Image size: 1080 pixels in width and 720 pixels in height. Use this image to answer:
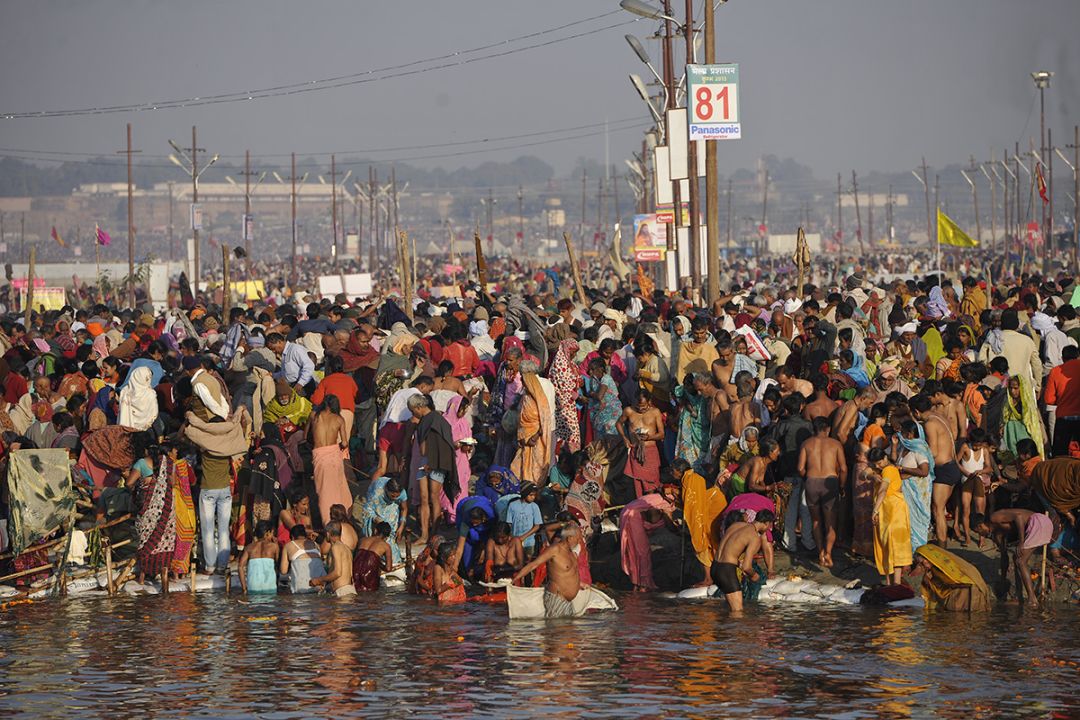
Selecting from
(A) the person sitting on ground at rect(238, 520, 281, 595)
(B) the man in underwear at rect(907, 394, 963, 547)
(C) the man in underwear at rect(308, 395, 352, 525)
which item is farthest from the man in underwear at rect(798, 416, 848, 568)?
(A) the person sitting on ground at rect(238, 520, 281, 595)

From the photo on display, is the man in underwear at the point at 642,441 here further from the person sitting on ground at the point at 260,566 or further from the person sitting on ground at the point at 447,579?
the person sitting on ground at the point at 260,566

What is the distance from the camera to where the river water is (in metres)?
11.6

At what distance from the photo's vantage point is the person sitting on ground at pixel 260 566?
53.8ft

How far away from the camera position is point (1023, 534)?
570 inches

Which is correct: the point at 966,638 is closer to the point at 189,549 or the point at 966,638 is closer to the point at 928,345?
the point at 928,345

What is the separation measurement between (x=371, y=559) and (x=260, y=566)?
1.08 m

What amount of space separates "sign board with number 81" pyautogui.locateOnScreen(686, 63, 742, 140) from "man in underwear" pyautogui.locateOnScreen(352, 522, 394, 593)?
10.2 meters

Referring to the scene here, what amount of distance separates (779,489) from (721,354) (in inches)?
67.3

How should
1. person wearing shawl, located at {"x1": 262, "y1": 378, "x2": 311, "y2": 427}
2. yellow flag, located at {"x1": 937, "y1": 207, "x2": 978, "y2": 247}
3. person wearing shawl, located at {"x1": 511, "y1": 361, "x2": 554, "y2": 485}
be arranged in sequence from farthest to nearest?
yellow flag, located at {"x1": 937, "y1": 207, "x2": 978, "y2": 247} < person wearing shawl, located at {"x1": 262, "y1": 378, "x2": 311, "y2": 427} < person wearing shawl, located at {"x1": 511, "y1": 361, "x2": 554, "y2": 485}

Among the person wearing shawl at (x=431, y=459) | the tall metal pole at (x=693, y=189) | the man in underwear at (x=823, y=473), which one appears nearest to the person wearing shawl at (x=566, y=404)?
the person wearing shawl at (x=431, y=459)

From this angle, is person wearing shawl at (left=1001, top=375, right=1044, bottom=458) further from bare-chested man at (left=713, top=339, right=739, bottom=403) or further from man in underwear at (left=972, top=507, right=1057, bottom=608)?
bare-chested man at (left=713, top=339, right=739, bottom=403)

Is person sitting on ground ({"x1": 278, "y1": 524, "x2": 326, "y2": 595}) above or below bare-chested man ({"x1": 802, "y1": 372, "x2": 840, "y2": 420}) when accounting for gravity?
below

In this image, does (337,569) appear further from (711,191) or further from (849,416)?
(711,191)

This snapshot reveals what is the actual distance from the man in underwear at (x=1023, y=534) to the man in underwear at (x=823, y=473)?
137cm
